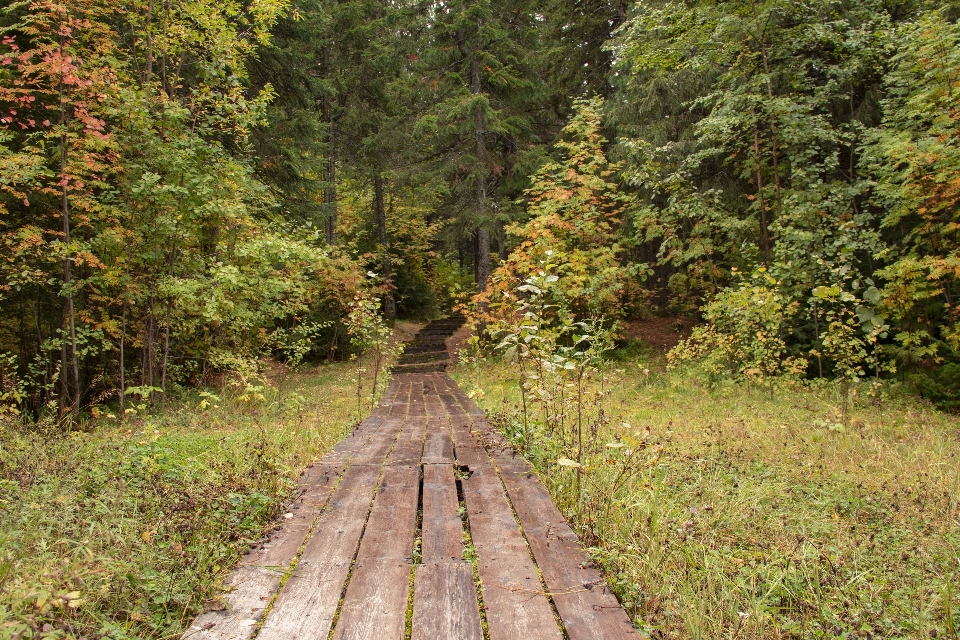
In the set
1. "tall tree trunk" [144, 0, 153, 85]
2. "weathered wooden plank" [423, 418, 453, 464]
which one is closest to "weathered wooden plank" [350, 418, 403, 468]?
"weathered wooden plank" [423, 418, 453, 464]

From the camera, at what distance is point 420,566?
2344mm

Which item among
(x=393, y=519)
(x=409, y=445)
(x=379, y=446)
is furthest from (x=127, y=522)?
(x=409, y=445)

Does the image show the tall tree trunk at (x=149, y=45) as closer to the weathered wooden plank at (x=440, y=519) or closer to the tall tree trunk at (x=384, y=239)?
the weathered wooden plank at (x=440, y=519)

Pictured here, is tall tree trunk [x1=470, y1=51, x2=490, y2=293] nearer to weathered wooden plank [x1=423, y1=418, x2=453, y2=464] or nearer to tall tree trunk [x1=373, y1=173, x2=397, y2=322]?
tall tree trunk [x1=373, y1=173, x2=397, y2=322]

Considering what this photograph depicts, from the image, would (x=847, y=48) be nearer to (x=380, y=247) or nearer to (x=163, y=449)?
(x=163, y=449)

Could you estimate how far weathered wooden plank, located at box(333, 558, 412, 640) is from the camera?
6.09ft

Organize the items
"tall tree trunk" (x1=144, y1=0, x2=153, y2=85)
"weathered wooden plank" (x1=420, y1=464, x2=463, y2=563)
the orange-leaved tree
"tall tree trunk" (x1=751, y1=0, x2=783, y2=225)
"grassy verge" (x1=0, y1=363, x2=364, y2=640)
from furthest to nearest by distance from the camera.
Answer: the orange-leaved tree
"tall tree trunk" (x1=751, y1=0, x2=783, y2=225)
"tall tree trunk" (x1=144, y1=0, x2=153, y2=85)
"weathered wooden plank" (x1=420, y1=464, x2=463, y2=563)
"grassy verge" (x1=0, y1=363, x2=364, y2=640)

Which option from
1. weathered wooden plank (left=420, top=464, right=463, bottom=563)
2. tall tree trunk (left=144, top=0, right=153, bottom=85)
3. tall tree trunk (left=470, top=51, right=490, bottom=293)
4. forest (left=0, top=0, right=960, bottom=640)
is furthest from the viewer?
tall tree trunk (left=470, top=51, right=490, bottom=293)

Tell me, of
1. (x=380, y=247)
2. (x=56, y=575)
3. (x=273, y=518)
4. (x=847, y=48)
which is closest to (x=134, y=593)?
(x=56, y=575)

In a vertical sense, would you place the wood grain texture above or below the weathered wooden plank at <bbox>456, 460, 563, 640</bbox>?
below

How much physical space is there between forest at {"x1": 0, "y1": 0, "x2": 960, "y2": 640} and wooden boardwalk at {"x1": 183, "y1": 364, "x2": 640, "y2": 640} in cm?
19

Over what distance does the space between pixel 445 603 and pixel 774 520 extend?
2594 millimetres

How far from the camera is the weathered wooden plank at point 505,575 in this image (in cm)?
189

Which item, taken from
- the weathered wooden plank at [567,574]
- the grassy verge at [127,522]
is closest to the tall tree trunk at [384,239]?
the grassy verge at [127,522]
